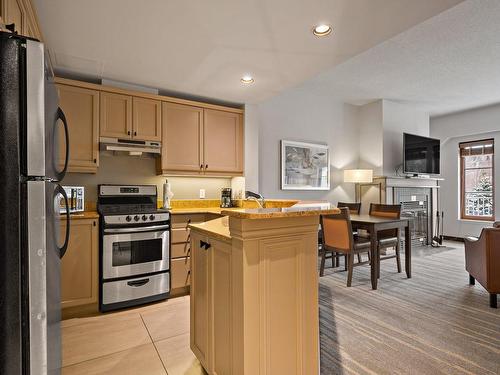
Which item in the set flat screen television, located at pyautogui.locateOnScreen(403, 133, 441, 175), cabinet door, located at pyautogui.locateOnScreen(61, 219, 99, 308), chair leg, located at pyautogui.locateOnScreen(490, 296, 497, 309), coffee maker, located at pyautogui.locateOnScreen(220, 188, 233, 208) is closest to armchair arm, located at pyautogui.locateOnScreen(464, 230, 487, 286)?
chair leg, located at pyautogui.locateOnScreen(490, 296, 497, 309)

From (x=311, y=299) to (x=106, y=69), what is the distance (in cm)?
295

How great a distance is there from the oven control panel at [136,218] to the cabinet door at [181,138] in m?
0.69

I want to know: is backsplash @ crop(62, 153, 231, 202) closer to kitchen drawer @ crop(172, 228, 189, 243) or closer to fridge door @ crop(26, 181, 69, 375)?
kitchen drawer @ crop(172, 228, 189, 243)

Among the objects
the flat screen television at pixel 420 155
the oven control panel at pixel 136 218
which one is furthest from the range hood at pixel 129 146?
the flat screen television at pixel 420 155

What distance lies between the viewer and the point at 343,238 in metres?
3.35

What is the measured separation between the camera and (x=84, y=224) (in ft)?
8.70

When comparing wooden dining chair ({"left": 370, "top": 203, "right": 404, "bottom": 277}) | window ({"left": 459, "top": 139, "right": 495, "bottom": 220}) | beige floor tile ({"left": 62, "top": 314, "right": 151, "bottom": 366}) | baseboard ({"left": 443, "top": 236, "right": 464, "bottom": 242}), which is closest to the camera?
beige floor tile ({"left": 62, "top": 314, "right": 151, "bottom": 366})

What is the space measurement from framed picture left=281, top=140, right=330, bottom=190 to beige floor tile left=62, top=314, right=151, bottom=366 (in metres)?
2.98

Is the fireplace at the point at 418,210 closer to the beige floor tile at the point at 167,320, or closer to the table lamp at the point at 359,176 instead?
the table lamp at the point at 359,176

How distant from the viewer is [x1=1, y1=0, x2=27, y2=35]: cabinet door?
1.40 metres

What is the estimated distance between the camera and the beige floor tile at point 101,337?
2.04m

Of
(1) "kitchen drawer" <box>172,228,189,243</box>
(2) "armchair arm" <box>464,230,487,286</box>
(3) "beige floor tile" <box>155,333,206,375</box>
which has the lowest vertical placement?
(3) "beige floor tile" <box>155,333,206,375</box>

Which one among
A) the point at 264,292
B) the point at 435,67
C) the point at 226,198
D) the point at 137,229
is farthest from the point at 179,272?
the point at 435,67

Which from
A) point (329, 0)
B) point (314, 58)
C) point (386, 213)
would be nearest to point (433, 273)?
point (386, 213)
